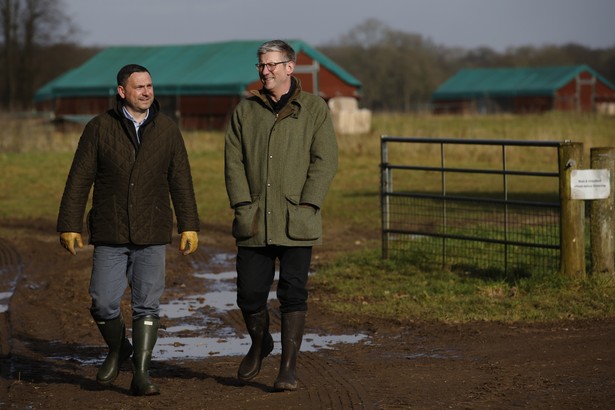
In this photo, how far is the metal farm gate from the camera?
11.2 metres

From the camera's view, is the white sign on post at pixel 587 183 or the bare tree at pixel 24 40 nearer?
the white sign on post at pixel 587 183

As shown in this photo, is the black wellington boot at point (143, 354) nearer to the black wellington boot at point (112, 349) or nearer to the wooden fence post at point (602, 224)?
the black wellington boot at point (112, 349)

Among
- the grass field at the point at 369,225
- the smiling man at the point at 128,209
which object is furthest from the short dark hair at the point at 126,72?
the grass field at the point at 369,225

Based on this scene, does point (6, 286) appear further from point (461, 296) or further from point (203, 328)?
point (461, 296)

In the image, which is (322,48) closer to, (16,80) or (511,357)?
(16,80)

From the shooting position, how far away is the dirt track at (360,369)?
653 centimetres

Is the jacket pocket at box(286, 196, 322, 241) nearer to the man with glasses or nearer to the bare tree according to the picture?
the man with glasses

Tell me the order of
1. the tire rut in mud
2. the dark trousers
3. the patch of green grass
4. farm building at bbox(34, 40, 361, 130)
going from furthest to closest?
farm building at bbox(34, 40, 361, 130) → the patch of green grass → the tire rut in mud → the dark trousers

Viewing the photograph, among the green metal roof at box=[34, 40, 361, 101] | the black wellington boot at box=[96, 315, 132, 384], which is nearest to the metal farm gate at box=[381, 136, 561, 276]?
the black wellington boot at box=[96, 315, 132, 384]

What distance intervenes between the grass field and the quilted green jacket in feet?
10.5

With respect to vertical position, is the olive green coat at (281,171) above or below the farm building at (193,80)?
below

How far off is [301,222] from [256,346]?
829mm

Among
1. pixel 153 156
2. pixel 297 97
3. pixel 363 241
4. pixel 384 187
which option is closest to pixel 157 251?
pixel 153 156

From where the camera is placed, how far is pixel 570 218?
1019 cm
